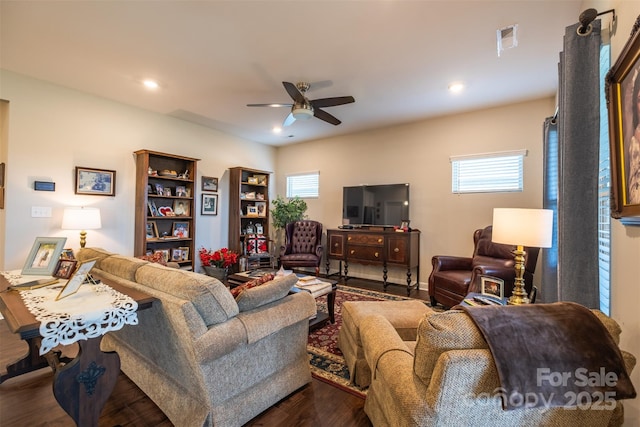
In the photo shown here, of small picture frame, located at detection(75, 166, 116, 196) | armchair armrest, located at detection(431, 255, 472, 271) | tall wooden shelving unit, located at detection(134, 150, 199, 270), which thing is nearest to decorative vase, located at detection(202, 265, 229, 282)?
tall wooden shelving unit, located at detection(134, 150, 199, 270)

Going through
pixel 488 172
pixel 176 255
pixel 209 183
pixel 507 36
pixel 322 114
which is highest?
pixel 507 36

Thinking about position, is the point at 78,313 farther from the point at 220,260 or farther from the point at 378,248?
the point at 378,248

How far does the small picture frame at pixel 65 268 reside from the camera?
1.89m

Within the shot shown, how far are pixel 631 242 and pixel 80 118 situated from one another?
532cm

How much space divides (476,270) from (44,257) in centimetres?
363

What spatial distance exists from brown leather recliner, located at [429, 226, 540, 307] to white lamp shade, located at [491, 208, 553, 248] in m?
1.00

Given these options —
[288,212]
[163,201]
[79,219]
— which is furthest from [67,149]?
[288,212]

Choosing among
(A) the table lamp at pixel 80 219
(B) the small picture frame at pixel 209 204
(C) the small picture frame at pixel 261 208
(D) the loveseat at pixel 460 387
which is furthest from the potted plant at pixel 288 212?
(D) the loveseat at pixel 460 387

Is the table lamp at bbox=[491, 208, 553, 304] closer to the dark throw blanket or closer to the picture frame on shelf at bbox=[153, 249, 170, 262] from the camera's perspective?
the dark throw blanket

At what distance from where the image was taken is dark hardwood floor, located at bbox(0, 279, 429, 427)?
5.42 feet

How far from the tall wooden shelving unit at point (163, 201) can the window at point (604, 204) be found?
480cm

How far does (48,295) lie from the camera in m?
1.54

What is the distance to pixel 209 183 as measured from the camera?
16.9 ft

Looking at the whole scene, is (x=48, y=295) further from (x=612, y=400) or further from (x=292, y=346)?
(x=612, y=400)
